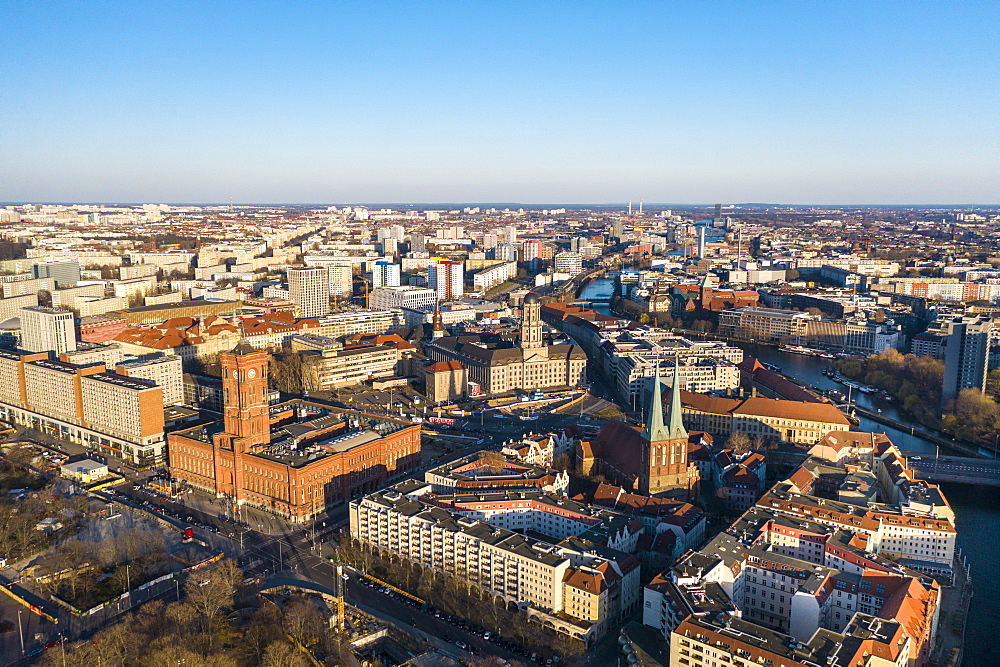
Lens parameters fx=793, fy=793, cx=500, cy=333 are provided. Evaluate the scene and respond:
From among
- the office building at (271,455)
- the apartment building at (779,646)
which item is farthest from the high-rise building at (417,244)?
the apartment building at (779,646)

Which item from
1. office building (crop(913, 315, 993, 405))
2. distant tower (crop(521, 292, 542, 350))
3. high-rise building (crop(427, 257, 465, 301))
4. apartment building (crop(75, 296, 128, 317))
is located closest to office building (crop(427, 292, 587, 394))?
distant tower (crop(521, 292, 542, 350))

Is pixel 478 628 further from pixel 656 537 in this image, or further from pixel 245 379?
pixel 245 379

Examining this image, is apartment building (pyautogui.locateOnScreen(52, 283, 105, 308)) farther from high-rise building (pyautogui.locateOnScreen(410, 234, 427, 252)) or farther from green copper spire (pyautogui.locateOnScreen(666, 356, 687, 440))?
green copper spire (pyautogui.locateOnScreen(666, 356, 687, 440))

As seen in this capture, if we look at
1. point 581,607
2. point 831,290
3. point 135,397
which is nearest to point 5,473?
point 135,397

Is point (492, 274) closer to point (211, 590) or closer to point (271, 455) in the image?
point (271, 455)

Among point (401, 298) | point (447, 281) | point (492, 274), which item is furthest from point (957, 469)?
point (492, 274)
